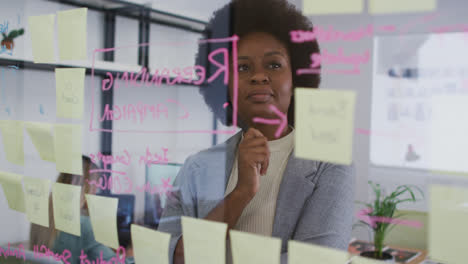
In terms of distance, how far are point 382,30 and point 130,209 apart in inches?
27.3

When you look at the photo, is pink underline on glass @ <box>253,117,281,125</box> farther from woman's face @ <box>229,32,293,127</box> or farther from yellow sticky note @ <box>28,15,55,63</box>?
yellow sticky note @ <box>28,15,55,63</box>

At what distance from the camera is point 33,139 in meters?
1.23

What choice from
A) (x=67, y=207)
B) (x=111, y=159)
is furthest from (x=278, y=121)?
(x=67, y=207)

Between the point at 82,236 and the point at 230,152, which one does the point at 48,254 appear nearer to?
the point at 82,236

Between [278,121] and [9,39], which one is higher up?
[9,39]

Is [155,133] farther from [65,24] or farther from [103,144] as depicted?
[65,24]

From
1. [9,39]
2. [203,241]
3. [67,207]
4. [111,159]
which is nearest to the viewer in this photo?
[203,241]

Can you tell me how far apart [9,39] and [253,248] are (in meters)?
0.97

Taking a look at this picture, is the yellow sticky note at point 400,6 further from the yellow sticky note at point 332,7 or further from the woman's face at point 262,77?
the woman's face at point 262,77

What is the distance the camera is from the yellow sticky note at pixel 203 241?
34.9 inches

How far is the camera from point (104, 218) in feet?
3.57

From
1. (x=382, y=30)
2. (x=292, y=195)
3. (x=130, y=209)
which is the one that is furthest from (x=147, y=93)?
(x=382, y=30)

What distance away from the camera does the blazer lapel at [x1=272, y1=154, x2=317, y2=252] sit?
814mm

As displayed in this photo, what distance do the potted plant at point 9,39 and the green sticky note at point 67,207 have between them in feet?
1.46
